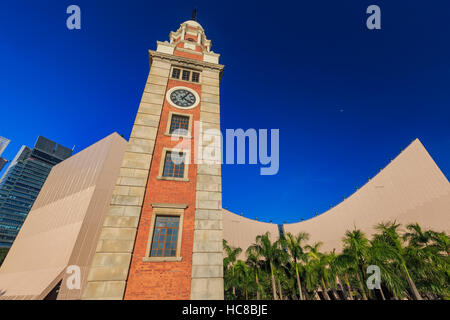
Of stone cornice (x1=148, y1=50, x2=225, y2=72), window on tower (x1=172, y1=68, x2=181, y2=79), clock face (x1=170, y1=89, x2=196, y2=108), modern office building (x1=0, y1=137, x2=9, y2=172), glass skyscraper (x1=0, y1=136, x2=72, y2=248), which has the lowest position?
clock face (x1=170, y1=89, x2=196, y2=108)

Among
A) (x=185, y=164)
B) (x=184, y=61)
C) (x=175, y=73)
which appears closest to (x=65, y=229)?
(x=185, y=164)

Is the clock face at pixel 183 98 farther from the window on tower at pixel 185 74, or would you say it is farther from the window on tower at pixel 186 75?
the window on tower at pixel 186 75

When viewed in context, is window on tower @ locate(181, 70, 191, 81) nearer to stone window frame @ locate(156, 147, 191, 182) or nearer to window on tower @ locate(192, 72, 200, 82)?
window on tower @ locate(192, 72, 200, 82)

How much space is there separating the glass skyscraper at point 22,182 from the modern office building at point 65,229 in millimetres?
142384

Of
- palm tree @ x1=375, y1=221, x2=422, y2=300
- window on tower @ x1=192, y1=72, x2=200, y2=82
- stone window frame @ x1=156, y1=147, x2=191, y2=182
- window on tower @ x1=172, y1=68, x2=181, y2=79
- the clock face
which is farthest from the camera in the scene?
window on tower @ x1=192, y1=72, x2=200, y2=82

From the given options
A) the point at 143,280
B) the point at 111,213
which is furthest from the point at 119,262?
the point at 111,213

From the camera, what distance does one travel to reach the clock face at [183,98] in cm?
1625

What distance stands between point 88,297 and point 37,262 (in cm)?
3036

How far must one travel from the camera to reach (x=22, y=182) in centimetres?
15250

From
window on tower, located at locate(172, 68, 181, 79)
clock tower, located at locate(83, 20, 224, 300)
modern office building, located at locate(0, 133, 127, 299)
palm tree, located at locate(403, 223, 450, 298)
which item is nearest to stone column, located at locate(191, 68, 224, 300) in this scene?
clock tower, located at locate(83, 20, 224, 300)

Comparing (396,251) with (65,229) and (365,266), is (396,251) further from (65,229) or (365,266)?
(65,229)

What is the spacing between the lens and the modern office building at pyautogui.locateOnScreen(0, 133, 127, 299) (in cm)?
2405

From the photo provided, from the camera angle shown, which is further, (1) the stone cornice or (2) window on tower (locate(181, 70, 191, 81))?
(2) window on tower (locate(181, 70, 191, 81))
